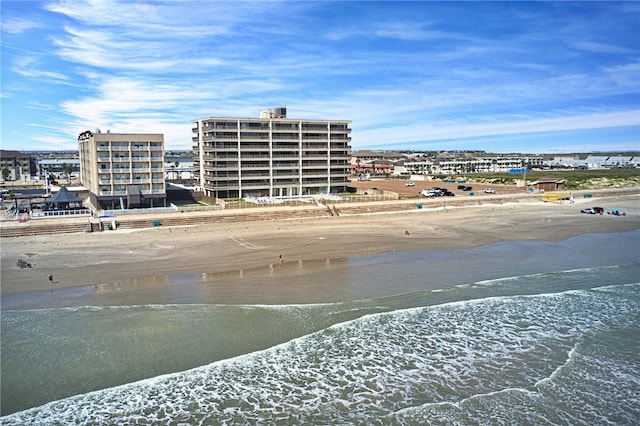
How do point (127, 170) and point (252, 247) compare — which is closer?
point (252, 247)

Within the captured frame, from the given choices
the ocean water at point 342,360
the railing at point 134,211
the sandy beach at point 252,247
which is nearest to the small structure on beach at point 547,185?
the sandy beach at point 252,247

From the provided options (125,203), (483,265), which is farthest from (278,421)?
(125,203)

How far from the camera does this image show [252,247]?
3884 centimetres

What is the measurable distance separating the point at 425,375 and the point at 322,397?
179 inches

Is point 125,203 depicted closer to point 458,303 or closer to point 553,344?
point 458,303

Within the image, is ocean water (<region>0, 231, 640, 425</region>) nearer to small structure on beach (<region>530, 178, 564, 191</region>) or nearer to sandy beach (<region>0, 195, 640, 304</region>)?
sandy beach (<region>0, 195, 640, 304</region>)

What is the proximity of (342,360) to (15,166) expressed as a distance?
130 metres

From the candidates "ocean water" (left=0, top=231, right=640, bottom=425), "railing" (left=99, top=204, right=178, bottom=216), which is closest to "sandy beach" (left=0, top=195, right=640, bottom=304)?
"ocean water" (left=0, top=231, right=640, bottom=425)

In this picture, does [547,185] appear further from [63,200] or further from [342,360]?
[63,200]

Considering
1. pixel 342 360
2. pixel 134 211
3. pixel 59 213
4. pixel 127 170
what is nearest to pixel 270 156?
pixel 127 170

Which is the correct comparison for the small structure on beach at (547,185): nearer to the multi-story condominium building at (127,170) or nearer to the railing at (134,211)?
the railing at (134,211)

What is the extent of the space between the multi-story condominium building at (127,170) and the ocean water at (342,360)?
3052 centimetres

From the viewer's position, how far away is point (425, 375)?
59.9 ft

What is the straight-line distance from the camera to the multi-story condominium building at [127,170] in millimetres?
51156
